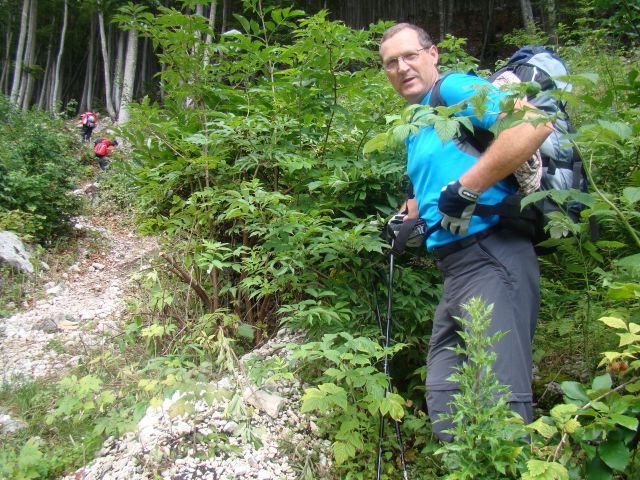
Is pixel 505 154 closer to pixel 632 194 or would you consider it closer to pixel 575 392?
pixel 632 194

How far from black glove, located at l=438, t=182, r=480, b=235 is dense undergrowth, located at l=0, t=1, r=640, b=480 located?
14.2 inches

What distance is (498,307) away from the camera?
77.9 inches

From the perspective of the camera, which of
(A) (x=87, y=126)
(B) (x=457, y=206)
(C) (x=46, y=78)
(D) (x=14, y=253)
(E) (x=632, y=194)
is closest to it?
(E) (x=632, y=194)

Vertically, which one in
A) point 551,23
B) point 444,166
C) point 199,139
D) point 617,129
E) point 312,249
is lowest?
point 312,249

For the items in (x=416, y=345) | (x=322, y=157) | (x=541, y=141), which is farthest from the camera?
(x=322, y=157)

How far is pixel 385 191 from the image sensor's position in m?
3.17

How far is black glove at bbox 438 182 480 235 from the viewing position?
6.30 feet

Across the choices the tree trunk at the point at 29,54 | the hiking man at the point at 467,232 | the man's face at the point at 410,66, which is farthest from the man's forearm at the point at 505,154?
the tree trunk at the point at 29,54

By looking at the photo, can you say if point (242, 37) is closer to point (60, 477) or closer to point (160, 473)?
point (160, 473)

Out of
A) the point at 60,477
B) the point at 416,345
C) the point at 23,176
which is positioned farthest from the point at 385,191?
the point at 23,176

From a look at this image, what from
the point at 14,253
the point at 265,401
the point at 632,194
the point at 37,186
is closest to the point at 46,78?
the point at 37,186

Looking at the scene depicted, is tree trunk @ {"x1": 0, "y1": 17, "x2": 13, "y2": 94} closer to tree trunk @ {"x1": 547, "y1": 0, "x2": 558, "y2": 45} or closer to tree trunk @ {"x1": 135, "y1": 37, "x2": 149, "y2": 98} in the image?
tree trunk @ {"x1": 135, "y1": 37, "x2": 149, "y2": 98}

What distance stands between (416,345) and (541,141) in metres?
1.61

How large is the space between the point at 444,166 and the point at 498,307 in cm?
73
